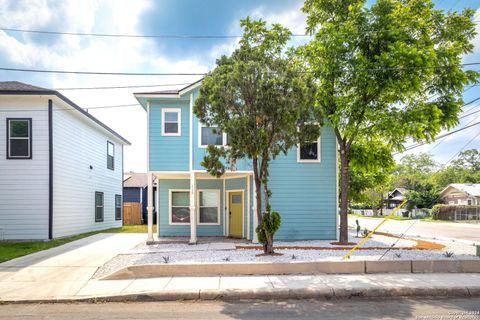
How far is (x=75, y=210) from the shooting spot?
18.3 metres

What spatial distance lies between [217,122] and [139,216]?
2055 centimetres

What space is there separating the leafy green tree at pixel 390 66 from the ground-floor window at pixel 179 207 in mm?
7713

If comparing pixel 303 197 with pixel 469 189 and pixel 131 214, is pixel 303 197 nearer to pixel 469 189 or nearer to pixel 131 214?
pixel 131 214

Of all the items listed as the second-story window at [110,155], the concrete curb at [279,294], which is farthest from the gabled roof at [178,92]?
the second-story window at [110,155]

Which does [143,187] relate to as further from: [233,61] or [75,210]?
[233,61]

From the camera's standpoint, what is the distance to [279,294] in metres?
7.57

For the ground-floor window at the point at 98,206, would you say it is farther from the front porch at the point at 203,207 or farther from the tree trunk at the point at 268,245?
the tree trunk at the point at 268,245

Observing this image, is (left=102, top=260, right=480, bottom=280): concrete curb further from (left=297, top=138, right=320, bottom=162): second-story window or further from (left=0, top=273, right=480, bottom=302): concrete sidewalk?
(left=297, top=138, right=320, bottom=162): second-story window

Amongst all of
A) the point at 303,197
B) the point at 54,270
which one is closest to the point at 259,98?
the point at 303,197

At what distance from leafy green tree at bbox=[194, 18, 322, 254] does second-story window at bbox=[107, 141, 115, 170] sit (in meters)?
15.5

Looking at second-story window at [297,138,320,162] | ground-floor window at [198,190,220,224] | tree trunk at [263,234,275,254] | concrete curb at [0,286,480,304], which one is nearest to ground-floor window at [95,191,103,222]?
ground-floor window at [198,190,220,224]

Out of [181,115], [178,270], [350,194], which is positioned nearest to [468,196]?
[350,194]

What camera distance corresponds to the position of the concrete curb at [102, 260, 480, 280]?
354 inches

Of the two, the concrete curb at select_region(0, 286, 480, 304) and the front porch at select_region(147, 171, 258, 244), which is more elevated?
the front porch at select_region(147, 171, 258, 244)
